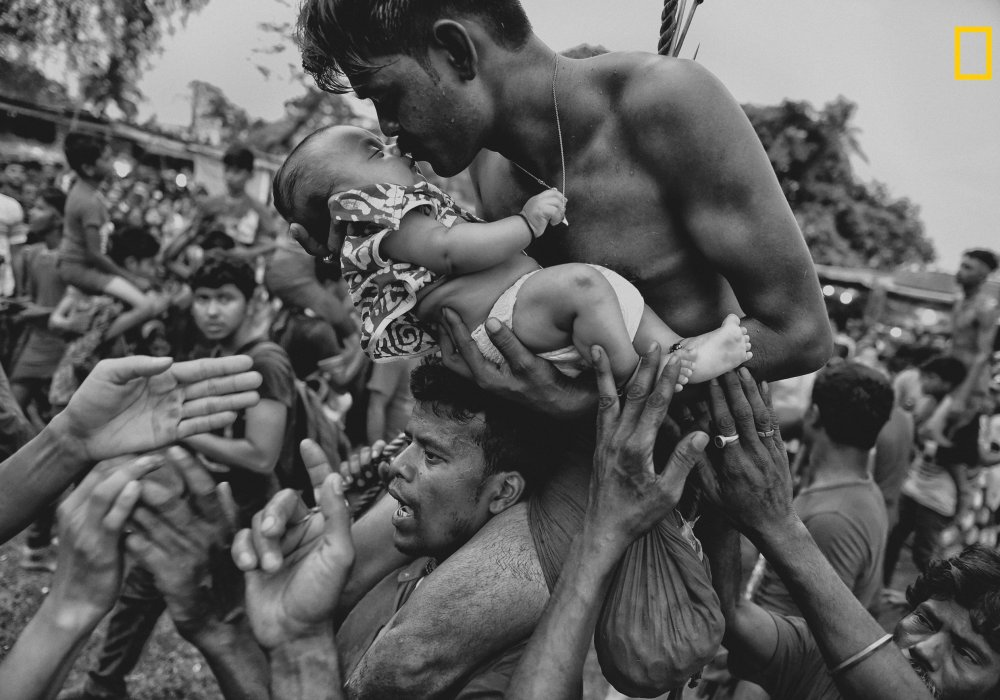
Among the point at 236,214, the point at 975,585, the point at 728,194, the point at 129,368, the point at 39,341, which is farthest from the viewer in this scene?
the point at 236,214

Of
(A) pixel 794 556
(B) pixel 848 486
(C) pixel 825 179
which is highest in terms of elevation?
(A) pixel 794 556

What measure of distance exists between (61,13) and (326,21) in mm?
5151

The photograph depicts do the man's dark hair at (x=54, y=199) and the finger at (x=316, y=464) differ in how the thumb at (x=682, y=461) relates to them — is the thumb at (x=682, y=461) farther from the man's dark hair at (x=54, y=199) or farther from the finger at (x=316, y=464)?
the man's dark hair at (x=54, y=199)

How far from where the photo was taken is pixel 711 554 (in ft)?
6.93

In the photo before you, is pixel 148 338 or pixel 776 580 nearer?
pixel 776 580

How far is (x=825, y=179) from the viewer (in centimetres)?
3312

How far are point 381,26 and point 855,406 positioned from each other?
9.01 feet

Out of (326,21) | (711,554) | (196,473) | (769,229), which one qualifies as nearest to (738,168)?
(769,229)

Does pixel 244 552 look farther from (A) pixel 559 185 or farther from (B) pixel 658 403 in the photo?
(A) pixel 559 185

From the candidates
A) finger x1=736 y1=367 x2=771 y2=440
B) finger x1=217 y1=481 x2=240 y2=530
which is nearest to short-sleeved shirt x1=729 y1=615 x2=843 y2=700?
finger x1=736 y1=367 x2=771 y2=440

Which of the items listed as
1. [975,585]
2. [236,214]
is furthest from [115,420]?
[236,214]

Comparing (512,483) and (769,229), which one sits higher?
(769,229)

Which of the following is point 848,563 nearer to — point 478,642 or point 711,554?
point 711,554

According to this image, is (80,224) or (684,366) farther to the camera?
(80,224)
